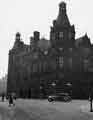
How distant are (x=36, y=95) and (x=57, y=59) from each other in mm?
9178

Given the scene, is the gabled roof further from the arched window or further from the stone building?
the arched window

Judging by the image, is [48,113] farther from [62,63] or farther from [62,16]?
[62,16]

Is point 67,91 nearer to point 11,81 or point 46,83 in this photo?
point 46,83

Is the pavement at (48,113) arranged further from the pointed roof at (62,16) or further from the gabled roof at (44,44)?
the gabled roof at (44,44)

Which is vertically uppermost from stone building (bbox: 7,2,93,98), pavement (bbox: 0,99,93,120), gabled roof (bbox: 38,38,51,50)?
gabled roof (bbox: 38,38,51,50)

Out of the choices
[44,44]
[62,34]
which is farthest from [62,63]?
[44,44]

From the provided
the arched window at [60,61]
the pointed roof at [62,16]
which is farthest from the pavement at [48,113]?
the pointed roof at [62,16]

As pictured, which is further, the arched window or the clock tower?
the clock tower

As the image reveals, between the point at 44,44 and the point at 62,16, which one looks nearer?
the point at 62,16

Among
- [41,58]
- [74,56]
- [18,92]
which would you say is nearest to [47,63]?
[41,58]

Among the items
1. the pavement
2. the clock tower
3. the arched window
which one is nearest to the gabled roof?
the clock tower

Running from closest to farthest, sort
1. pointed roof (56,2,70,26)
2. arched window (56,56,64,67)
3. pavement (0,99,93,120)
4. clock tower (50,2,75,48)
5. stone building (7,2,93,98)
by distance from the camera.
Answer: pavement (0,99,93,120)
stone building (7,2,93,98)
arched window (56,56,64,67)
clock tower (50,2,75,48)
pointed roof (56,2,70,26)

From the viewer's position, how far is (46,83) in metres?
57.1

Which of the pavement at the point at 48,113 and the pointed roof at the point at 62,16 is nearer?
the pavement at the point at 48,113
